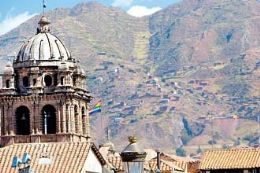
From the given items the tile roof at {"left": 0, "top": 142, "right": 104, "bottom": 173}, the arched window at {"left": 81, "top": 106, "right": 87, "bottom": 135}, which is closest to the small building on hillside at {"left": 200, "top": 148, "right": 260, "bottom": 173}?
the arched window at {"left": 81, "top": 106, "right": 87, "bottom": 135}

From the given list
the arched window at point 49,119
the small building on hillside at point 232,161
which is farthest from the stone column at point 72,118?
the small building on hillside at point 232,161

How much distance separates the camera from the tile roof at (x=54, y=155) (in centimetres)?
7694

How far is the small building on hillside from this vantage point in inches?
4948

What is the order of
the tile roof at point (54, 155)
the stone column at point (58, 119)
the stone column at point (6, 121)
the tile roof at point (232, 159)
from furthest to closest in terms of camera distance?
the tile roof at point (232, 159), the stone column at point (6, 121), the stone column at point (58, 119), the tile roof at point (54, 155)

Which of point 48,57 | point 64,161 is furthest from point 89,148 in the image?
point 48,57

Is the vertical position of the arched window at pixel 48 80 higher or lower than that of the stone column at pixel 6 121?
higher

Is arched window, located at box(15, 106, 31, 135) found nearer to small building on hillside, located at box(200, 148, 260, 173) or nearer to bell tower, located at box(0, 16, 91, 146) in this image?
bell tower, located at box(0, 16, 91, 146)

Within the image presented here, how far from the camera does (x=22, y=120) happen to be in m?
109

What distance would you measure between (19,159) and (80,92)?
34451mm

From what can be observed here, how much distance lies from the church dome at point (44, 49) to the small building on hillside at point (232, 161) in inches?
1059

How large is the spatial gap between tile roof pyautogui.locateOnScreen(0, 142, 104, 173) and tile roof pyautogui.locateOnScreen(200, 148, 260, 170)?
46134 millimetres

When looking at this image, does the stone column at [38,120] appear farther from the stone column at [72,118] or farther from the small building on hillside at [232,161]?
the small building on hillside at [232,161]

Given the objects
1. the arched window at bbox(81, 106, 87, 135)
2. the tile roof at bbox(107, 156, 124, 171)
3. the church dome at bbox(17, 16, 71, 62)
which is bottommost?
the tile roof at bbox(107, 156, 124, 171)

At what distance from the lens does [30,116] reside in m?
107
